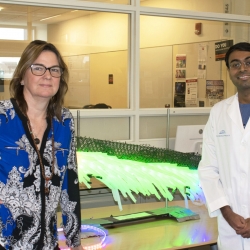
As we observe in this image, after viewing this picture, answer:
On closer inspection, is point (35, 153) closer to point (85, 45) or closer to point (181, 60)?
point (85, 45)

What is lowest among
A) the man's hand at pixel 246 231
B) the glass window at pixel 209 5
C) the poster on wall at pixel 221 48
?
the man's hand at pixel 246 231

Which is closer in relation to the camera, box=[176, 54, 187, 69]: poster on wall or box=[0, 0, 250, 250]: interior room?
box=[0, 0, 250, 250]: interior room

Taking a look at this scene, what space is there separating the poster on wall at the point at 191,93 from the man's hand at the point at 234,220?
2.53 meters

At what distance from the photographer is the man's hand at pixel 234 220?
2365mm

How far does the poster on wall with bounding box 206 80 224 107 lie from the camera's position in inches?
198

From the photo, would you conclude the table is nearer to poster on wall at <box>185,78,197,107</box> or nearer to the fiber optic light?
the fiber optic light

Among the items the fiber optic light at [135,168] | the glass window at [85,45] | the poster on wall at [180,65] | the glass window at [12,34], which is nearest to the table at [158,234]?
the fiber optic light at [135,168]

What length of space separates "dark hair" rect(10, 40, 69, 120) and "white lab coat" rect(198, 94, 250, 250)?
944 millimetres

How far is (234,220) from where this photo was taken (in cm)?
239

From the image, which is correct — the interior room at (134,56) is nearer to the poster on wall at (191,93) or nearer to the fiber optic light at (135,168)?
A: the poster on wall at (191,93)

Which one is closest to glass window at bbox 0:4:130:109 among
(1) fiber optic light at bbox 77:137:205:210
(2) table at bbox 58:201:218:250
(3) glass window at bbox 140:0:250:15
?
(3) glass window at bbox 140:0:250:15

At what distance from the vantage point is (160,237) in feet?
9.18

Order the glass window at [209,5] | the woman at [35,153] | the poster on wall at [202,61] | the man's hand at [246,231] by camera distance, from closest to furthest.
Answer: the woman at [35,153], the man's hand at [246,231], the glass window at [209,5], the poster on wall at [202,61]

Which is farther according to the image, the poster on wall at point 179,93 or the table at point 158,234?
the poster on wall at point 179,93
